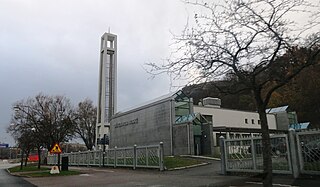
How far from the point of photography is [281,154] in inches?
531

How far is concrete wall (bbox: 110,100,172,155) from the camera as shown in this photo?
38000mm

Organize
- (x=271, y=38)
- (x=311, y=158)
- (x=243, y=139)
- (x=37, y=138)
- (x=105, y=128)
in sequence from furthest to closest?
(x=105, y=128)
(x=37, y=138)
(x=243, y=139)
(x=311, y=158)
(x=271, y=38)

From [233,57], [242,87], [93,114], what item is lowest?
[242,87]

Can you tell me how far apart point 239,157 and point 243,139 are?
93 cm

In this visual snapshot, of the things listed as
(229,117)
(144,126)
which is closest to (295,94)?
(229,117)

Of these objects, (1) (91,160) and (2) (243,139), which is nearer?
(2) (243,139)

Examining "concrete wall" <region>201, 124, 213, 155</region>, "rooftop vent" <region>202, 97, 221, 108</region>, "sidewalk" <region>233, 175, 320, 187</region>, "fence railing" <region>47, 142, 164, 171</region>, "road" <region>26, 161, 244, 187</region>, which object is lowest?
"road" <region>26, 161, 244, 187</region>

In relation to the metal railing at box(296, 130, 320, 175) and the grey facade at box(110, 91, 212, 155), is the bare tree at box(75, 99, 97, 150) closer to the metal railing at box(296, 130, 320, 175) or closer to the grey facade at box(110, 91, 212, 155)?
the grey facade at box(110, 91, 212, 155)

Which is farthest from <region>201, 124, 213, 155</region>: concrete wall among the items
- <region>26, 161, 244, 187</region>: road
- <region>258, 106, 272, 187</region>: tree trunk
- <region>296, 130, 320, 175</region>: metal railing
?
<region>258, 106, 272, 187</region>: tree trunk

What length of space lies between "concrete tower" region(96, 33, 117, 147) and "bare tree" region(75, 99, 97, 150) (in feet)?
12.9

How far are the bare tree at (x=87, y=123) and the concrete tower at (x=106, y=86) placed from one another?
3.93 metres

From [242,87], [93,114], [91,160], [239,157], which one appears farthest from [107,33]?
[242,87]

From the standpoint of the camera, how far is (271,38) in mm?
8477

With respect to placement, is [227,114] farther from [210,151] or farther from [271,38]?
[271,38]
